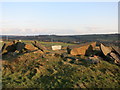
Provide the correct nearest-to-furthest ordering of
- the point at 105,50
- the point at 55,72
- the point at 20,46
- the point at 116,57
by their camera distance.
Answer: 1. the point at 55,72
2. the point at 116,57
3. the point at 105,50
4. the point at 20,46

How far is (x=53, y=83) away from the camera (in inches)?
415

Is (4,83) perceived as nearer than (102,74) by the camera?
Yes

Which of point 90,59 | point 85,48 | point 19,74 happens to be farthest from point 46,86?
point 85,48

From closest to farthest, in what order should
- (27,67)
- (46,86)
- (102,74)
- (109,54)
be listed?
(46,86)
(102,74)
(27,67)
(109,54)

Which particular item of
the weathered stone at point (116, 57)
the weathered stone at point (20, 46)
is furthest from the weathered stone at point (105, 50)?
the weathered stone at point (20, 46)

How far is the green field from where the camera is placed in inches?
414

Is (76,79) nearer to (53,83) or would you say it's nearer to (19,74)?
(53,83)

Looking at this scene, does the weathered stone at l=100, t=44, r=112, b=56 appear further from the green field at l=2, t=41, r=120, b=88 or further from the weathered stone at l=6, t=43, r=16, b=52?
the weathered stone at l=6, t=43, r=16, b=52

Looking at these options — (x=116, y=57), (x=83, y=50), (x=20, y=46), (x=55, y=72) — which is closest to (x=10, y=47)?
(x=20, y=46)

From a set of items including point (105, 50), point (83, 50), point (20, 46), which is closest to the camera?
point (105, 50)

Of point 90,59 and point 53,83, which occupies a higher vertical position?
point 90,59

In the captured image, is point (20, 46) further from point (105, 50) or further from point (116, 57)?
point (116, 57)

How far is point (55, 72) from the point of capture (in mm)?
11844

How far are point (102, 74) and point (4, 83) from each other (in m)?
6.69
